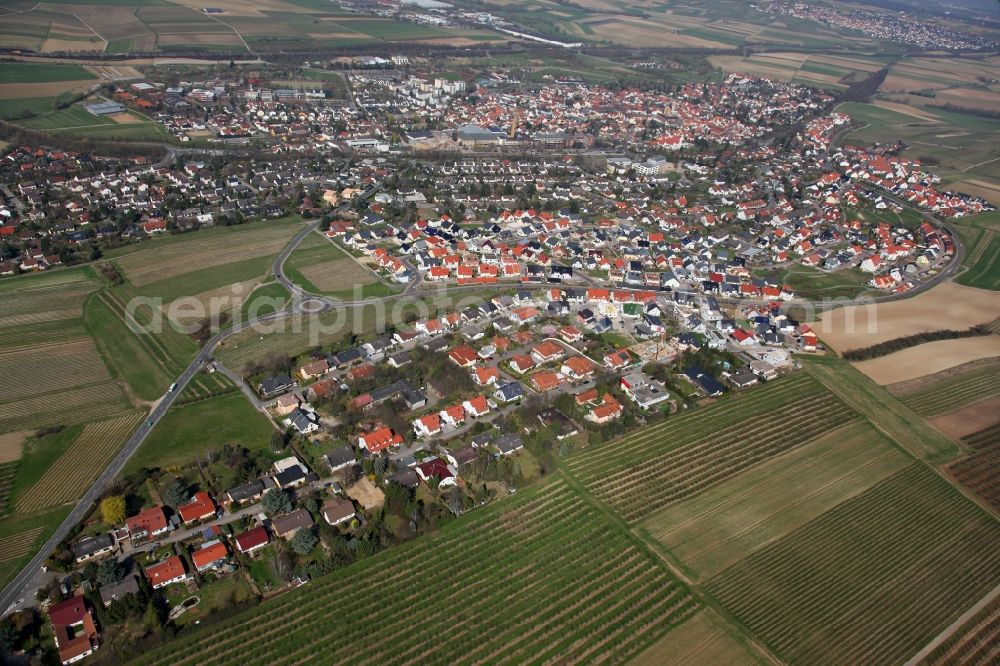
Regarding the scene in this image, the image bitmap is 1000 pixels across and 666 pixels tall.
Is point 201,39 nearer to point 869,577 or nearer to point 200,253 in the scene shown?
point 200,253

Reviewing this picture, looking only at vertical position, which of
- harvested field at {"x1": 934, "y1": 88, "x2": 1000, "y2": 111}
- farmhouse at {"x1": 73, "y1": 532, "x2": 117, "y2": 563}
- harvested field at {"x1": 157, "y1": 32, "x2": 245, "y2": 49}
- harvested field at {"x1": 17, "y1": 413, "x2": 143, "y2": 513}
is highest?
harvested field at {"x1": 934, "y1": 88, "x2": 1000, "y2": 111}

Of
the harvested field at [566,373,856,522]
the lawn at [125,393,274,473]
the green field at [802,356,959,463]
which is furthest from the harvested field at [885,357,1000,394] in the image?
the lawn at [125,393,274,473]

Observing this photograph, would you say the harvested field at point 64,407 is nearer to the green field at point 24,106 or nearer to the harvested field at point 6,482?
the harvested field at point 6,482

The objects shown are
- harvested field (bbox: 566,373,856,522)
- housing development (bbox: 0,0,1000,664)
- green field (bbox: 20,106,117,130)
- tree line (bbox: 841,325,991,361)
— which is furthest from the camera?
green field (bbox: 20,106,117,130)

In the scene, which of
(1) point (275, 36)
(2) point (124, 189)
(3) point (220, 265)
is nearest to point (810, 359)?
(3) point (220, 265)

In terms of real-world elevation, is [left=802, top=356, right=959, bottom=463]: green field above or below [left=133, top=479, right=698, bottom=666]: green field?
above

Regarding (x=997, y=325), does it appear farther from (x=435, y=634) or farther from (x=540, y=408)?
(x=435, y=634)

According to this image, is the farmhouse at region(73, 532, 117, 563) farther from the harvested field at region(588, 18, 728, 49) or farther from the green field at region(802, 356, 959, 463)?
the harvested field at region(588, 18, 728, 49)
